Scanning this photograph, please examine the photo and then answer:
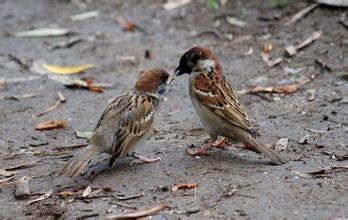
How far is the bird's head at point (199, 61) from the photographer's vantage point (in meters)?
7.39

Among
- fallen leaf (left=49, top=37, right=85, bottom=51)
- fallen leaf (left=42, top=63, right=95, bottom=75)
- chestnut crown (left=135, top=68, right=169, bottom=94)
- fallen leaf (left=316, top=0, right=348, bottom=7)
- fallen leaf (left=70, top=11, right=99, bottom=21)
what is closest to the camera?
chestnut crown (left=135, top=68, right=169, bottom=94)

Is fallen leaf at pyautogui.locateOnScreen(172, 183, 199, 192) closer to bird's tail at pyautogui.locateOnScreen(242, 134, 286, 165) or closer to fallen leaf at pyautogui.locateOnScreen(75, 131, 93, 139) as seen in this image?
bird's tail at pyautogui.locateOnScreen(242, 134, 286, 165)

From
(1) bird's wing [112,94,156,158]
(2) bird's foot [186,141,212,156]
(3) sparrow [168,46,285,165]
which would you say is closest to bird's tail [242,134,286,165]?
(3) sparrow [168,46,285,165]

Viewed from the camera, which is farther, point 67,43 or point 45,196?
point 67,43

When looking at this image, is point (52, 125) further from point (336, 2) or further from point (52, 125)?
point (336, 2)

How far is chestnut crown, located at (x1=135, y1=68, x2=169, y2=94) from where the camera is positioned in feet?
23.8

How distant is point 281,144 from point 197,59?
3.94 feet

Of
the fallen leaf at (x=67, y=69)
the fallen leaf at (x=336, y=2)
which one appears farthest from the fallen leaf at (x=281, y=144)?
the fallen leaf at (x=67, y=69)

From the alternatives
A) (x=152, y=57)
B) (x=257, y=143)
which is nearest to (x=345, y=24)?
(x=152, y=57)

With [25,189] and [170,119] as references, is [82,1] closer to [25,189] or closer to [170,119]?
[170,119]

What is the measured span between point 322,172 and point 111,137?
6.34 feet

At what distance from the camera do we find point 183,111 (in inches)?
339

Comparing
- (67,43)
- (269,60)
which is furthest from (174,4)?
(269,60)

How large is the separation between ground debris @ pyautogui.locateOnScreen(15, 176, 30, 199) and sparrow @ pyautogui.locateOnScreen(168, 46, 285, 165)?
1579 mm
